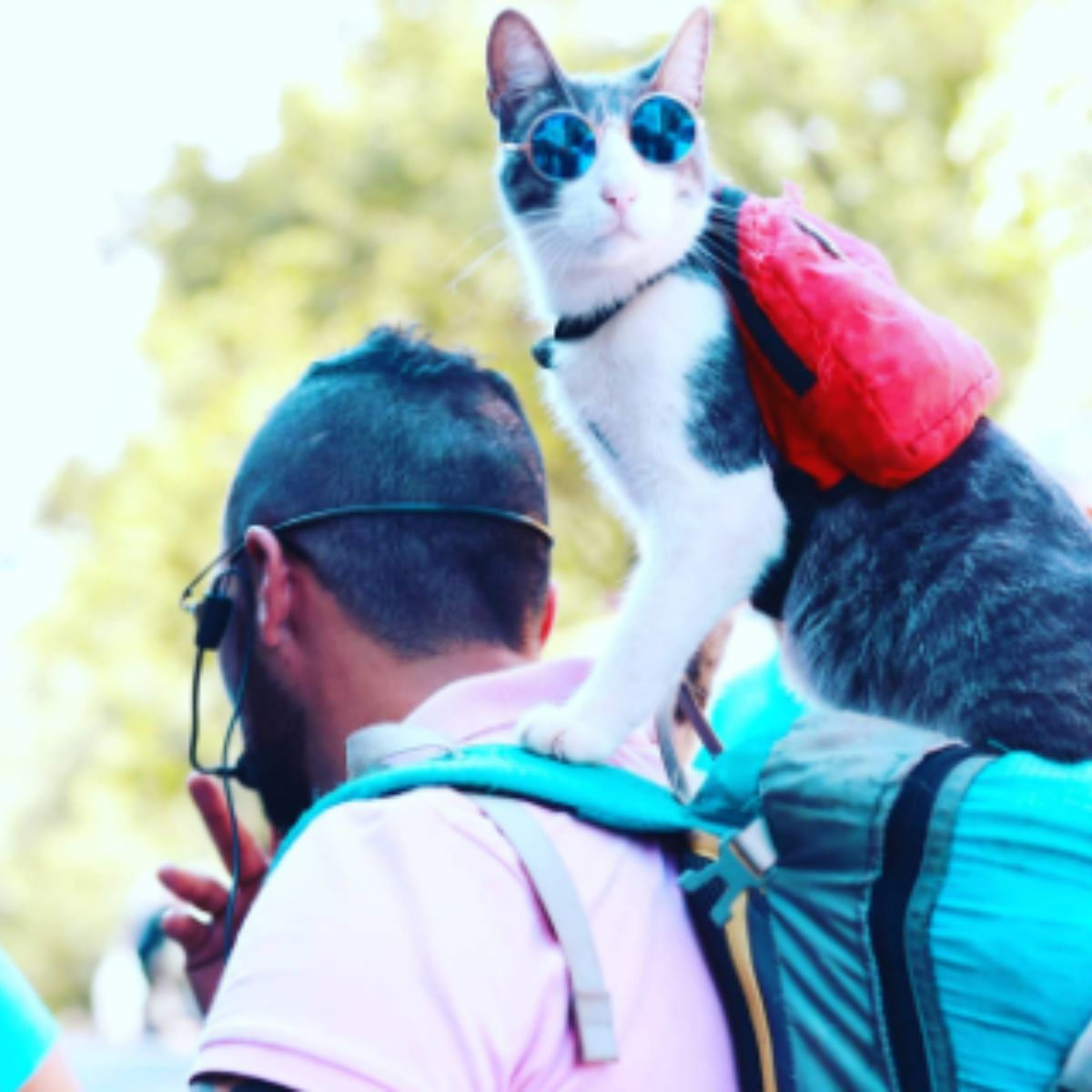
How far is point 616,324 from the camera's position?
174cm

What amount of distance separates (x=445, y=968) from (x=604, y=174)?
95cm

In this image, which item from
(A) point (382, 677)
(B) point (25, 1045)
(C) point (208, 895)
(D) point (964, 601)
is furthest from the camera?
(C) point (208, 895)

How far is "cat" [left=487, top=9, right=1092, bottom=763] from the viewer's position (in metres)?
1.60

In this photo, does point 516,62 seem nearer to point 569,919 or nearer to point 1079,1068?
point 569,919

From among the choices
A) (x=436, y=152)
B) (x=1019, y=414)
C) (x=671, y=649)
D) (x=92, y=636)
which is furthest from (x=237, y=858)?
(x=92, y=636)

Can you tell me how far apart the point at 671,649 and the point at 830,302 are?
420 mm

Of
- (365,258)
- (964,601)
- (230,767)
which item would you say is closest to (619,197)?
(964,601)

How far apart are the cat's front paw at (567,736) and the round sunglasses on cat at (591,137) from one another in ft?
2.09

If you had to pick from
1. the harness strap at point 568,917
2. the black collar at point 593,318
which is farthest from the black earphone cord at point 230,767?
the harness strap at point 568,917

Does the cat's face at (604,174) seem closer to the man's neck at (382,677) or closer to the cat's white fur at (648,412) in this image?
the cat's white fur at (648,412)

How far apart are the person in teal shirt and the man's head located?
21.3 inches

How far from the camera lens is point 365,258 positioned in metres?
11.2

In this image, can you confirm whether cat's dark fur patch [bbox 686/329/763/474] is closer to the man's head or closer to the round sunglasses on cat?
the round sunglasses on cat

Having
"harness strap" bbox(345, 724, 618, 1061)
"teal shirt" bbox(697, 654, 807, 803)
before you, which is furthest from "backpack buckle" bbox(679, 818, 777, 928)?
"teal shirt" bbox(697, 654, 807, 803)
